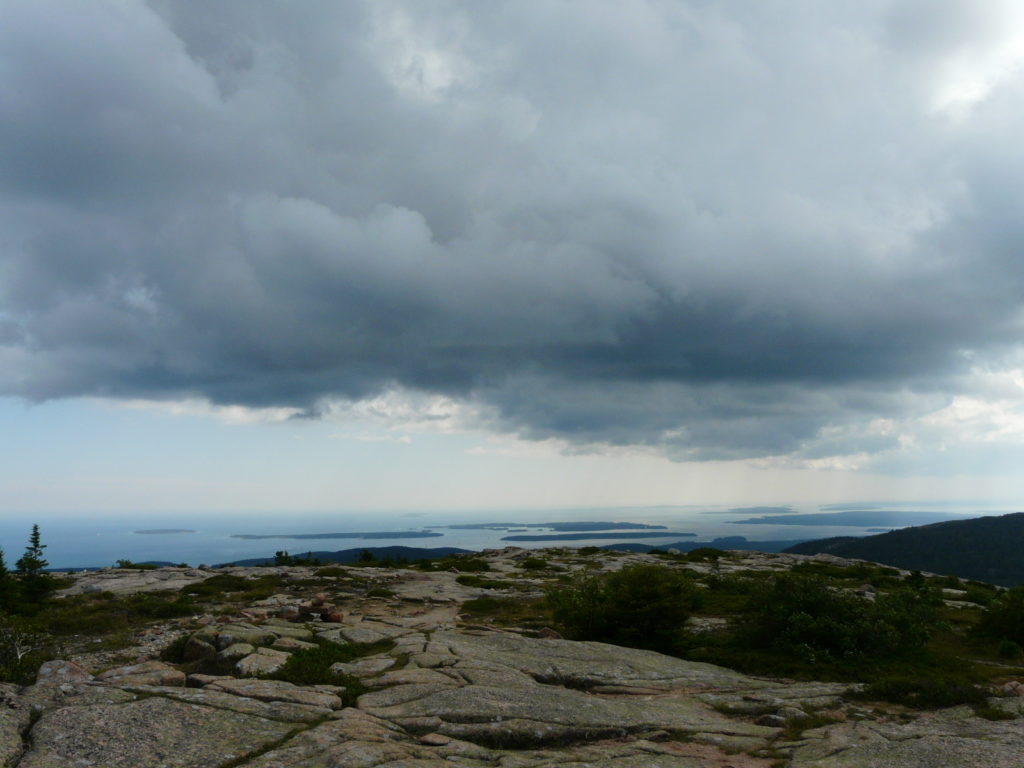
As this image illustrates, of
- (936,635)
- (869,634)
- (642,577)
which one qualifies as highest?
(642,577)

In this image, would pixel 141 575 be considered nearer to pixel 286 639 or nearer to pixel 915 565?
pixel 286 639

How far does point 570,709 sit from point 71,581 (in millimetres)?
34561

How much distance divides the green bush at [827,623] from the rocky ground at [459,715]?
3.27 metres

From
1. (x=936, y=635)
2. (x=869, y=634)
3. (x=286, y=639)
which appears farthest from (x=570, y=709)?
(x=936, y=635)

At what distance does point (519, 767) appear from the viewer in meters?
9.46

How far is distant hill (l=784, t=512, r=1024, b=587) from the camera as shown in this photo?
14238 centimetres

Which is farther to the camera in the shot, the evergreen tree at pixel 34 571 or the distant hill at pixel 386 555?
the distant hill at pixel 386 555

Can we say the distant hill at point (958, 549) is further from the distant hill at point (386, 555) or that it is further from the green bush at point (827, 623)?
the green bush at point (827, 623)

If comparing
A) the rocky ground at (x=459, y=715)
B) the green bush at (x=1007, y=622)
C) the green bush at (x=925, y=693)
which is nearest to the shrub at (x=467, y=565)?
the rocky ground at (x=459, y=715)

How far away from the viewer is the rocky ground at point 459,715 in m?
9.07

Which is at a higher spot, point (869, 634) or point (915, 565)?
point (869, 634)

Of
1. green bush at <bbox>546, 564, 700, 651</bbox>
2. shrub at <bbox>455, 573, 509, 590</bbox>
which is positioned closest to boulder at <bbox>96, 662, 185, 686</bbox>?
green bush at <bbox>546, 564, 700, 651</bbox>

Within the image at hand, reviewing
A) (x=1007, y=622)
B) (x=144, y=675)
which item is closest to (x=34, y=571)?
(x=144, y=675)

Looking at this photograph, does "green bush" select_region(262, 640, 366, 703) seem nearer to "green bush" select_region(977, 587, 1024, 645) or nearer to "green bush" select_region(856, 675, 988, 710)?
"green bush" select_region(856, 675, 988, 710)
